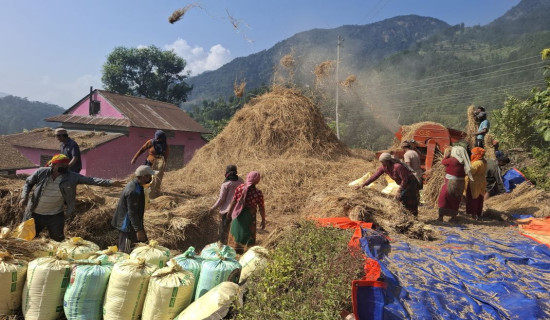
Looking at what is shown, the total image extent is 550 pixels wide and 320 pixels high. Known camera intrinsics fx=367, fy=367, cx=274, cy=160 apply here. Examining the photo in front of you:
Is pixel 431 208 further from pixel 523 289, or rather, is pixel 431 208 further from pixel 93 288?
pixel 93 288

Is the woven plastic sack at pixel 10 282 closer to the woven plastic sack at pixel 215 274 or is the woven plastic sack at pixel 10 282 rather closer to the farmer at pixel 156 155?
the woven plastic sack at pixel 215 274

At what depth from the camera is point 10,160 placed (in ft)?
22.4

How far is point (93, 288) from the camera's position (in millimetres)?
3139

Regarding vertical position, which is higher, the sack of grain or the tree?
the tree

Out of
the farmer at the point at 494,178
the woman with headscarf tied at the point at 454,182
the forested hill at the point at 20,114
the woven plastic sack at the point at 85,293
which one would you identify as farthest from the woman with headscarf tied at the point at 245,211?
the forested hill at the point at 20,114

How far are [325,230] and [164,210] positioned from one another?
10.4ft

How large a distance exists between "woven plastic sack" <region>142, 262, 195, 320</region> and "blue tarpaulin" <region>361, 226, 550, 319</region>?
161 cm

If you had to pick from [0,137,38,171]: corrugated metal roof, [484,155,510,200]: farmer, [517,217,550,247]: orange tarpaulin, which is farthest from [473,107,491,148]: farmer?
[0,137,38,171]: corrugated metal roof

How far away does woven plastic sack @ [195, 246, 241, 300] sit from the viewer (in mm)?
3217

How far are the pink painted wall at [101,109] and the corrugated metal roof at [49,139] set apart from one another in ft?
4.95

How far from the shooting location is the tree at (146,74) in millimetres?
42031

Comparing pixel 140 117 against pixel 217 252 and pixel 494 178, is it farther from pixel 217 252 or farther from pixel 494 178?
pixel 217 252

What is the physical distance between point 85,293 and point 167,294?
0.75 metres

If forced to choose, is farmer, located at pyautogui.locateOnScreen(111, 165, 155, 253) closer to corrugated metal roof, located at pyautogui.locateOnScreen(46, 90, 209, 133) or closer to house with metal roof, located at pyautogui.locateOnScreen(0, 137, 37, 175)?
house with metal roof, located at pyautogui.locateOnScreen(0, 137, 37, 175)
